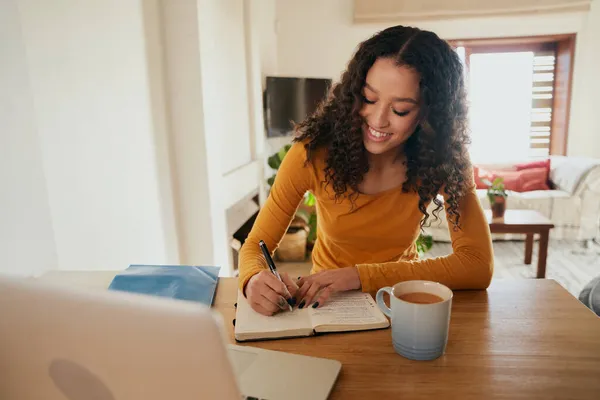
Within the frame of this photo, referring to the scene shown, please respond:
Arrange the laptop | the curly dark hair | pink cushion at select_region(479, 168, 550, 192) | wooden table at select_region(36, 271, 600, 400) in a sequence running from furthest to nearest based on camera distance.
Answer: pink cushion at select_region(479, 168, 550, 192) < the curly dark hair < wooden table at select_region(36, 271, 600, 400) < the laptop

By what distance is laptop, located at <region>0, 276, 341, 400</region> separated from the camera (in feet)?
1.12

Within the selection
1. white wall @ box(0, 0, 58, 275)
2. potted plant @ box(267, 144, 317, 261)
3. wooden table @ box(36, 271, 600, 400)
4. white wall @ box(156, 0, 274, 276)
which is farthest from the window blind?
white wall @ box(0, 0, 58, 275)

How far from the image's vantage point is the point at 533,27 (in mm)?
4480

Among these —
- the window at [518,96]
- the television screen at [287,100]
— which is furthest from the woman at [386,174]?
the window at [518,96]

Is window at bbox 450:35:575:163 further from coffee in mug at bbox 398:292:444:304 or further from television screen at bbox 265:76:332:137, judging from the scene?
coffee in mug at bbox 398:292:444:304

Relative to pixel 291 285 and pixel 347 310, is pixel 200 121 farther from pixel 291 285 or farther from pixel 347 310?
pixel 347 310

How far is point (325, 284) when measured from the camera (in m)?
0.88

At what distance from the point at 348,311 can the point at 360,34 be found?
14.4ft

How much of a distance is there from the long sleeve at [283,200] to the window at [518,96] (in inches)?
155

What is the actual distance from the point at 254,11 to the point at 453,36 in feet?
7.70

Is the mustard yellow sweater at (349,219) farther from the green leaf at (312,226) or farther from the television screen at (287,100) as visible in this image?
the television screen at (287,100)

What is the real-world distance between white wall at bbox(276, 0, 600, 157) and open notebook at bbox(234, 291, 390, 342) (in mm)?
4093

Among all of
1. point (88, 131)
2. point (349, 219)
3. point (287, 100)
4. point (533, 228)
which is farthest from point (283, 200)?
point (287, 100)

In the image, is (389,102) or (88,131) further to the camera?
(88,131)
